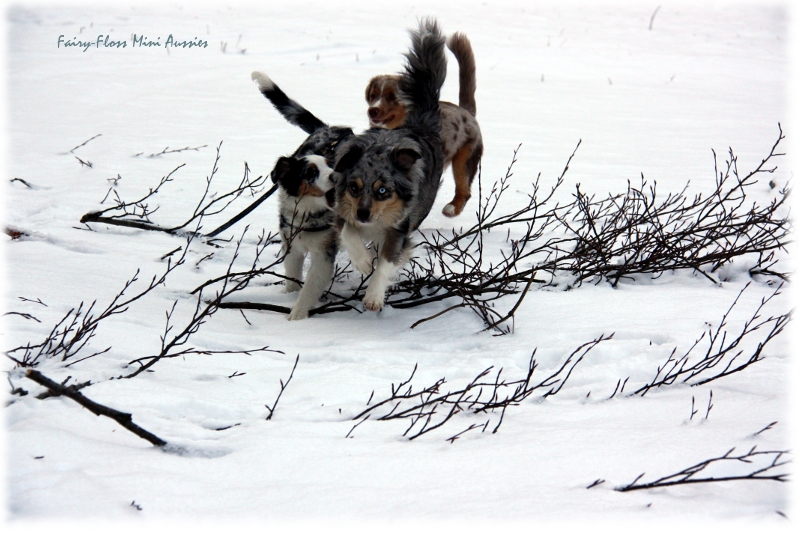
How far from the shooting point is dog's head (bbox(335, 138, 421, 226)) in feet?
13.7

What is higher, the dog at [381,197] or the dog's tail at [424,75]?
the dog's tail at [424,75]

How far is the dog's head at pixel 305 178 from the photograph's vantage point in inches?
178

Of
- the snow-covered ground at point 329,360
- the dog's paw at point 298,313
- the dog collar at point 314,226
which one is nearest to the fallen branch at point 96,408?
the snow-covered ground at point 329,360

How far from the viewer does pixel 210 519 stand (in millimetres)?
2090

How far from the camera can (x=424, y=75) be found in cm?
538

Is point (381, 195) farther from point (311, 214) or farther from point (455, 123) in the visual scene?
point (455, 123)

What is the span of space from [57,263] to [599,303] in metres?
3.65

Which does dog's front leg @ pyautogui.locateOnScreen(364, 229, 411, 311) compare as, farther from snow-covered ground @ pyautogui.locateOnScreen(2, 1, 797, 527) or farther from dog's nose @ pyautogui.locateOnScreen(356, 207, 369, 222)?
dog's nose @ pyautogui.locateOnScreen(356, 207, 369, 222)

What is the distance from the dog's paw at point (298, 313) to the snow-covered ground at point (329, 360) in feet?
0.37

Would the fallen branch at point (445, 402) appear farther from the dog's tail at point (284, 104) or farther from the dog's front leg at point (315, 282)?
the dog's tail at point (284, 104)

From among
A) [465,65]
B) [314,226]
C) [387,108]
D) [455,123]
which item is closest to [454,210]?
[455,123]

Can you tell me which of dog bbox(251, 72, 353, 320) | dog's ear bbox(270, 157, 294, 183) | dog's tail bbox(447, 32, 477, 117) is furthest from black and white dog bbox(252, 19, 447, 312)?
dog's tail bbox(447, 32, 477, 117)

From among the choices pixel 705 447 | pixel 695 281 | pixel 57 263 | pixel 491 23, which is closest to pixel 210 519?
pixel 705 447

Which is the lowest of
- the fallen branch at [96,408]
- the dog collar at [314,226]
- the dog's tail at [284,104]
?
the fallen branch at [96,408]
